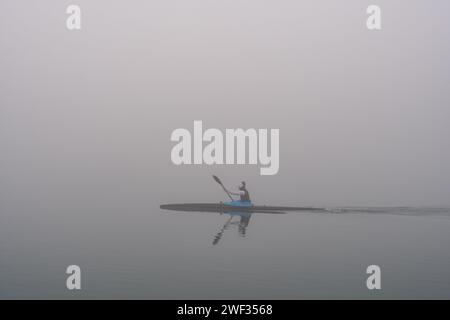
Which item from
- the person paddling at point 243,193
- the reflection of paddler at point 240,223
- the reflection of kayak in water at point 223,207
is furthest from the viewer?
the reflection of kayak in water at point 223,207

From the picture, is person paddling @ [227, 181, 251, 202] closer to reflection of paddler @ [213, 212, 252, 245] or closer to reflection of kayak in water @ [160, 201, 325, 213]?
reflection of kayak in water @ [160, 201, 325, 213]

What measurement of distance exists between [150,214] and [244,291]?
360 centimetres

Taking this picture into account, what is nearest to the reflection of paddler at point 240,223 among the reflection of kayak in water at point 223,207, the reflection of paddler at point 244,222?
the reflection of paddler at point 244,222

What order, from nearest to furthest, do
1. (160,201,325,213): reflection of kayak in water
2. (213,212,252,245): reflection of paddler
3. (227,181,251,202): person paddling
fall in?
1. (213,212,252,245): reflection of paddler
2. (227,181,251,202): person paddling
3. (160,201,325,213): reflection of kayak in water

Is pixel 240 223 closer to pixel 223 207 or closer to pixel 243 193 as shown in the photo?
pixel 223 207

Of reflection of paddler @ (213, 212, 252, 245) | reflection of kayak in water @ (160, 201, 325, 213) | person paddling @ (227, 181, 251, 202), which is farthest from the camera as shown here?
reflection of kayak in water @ (160, 201, 325, 213)

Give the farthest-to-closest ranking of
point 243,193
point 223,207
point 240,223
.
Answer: point 223,207 < point 240,223 < point 243,193

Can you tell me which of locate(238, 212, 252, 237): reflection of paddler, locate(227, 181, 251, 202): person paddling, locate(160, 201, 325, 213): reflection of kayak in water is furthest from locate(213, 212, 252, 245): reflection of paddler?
locate(227, 181, 251, 202): person paddling

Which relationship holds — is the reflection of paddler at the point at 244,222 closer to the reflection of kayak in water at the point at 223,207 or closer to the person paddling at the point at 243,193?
the reflection of kayak in water at the point at 223,207

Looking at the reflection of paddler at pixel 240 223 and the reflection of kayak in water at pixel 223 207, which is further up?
the reflection of kayak in water at pixel 223 207

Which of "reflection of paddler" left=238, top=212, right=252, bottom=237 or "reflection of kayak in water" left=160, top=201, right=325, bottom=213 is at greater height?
"reflection of kayak in water" left=160, top=201, right=325, bottom=213

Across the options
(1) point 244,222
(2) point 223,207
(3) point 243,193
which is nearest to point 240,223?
(1) point 244,222
